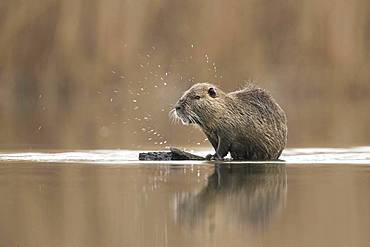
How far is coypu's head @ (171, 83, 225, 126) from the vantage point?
13.0m

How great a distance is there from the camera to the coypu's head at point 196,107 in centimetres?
1304

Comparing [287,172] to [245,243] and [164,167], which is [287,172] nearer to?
[164,167]

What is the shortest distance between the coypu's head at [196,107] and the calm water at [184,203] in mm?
682

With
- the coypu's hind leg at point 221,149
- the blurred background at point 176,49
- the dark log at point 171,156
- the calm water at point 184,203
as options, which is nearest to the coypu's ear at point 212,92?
the coypu's hind leg at point 221,149

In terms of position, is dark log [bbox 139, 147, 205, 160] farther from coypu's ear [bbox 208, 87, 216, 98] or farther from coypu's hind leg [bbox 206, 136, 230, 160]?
coypu's ear [bbox 208, 87, 216, 98]

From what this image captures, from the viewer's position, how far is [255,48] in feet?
147

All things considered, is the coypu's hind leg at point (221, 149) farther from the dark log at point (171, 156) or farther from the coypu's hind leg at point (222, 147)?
the dark log at point (171, 156)

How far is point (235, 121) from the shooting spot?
13.1 metres

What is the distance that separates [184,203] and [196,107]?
4.48 metres

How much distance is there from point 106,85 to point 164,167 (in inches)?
1226

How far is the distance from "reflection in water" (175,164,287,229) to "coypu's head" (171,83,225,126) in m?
1.39

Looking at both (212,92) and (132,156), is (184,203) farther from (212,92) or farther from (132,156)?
(132,156)

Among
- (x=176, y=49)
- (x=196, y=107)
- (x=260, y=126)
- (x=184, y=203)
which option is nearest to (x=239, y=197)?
(x=184, y=203)

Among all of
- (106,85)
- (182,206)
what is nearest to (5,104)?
(106,85)
